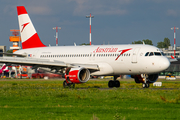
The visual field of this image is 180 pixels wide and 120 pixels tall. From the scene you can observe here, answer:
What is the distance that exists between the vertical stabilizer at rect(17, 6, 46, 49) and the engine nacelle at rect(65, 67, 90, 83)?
12.0 m

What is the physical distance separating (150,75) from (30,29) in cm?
1811

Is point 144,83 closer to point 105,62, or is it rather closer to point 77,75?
point 105,62

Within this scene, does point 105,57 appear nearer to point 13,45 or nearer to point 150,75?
point 150,75

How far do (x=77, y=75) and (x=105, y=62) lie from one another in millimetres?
4152

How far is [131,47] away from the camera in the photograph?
35.0 m

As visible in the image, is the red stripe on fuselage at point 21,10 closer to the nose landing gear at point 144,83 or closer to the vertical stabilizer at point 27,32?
the vertical stabilizer at point 27,32

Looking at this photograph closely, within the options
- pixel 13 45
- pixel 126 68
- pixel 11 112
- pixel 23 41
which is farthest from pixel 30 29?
pixel 13 45

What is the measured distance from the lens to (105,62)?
35.9 metres

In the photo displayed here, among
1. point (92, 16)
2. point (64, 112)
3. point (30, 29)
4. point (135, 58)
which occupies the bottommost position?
point (64, 112)

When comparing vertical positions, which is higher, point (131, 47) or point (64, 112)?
point (131, 47)

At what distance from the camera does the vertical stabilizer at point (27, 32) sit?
45219 mm

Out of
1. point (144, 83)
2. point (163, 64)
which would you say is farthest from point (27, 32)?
point (163, 64)

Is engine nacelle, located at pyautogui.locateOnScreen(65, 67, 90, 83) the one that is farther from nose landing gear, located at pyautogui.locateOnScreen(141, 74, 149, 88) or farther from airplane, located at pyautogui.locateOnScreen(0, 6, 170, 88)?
nose landing gear, located at pyautogui.locateOnScreen(141, 74, 149, 88)

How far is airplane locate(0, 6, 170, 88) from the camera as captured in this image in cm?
3331
